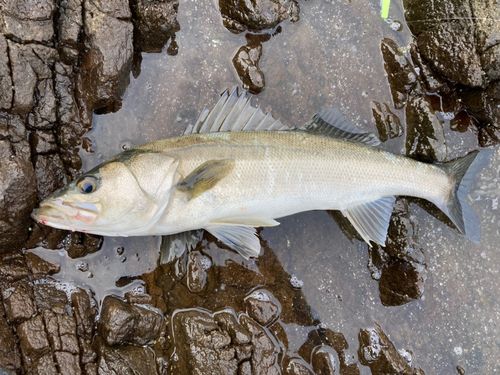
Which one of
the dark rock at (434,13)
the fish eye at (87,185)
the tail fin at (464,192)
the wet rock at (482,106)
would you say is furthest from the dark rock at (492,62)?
the fish eye at (87,185)

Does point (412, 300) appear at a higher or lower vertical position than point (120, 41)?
lower

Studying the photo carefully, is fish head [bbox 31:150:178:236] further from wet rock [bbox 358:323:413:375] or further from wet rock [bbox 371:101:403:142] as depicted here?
wet rock [bbox 358:323:413:375]

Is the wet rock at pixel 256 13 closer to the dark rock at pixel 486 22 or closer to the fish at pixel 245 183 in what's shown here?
the fish at pixel 245 183

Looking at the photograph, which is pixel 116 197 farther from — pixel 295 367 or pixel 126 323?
pixel 295 367

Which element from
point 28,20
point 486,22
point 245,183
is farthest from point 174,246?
point 486,22

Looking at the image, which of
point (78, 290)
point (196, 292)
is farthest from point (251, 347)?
point (78, 290)

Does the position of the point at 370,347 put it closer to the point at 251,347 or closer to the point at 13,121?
the point at 251,347

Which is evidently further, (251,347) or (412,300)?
(412,300)
